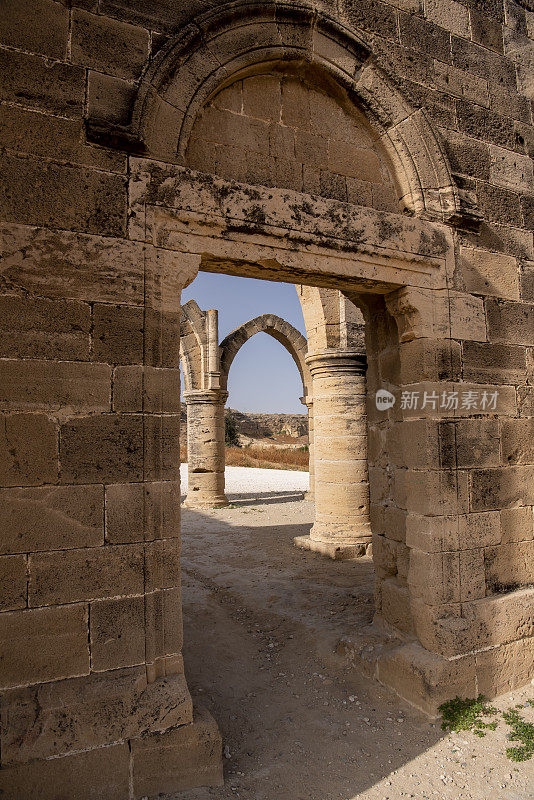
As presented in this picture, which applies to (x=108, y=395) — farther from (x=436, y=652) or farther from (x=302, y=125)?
(x=436, y=652)

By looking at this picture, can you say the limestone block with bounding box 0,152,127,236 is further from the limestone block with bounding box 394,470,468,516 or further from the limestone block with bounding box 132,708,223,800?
the limestone block with bounding box 132,708,223,800

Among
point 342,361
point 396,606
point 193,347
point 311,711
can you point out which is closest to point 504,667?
point 396,606

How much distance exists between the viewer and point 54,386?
2604 mm

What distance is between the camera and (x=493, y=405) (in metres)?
3.84

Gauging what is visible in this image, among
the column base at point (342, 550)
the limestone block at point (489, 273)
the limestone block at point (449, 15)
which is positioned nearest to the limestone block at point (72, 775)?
the limestone block at point (489, 273)

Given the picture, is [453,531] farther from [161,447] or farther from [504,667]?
[161,447]

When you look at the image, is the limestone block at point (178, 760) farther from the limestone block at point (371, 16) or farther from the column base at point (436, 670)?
the limestone block at point (371, 16)

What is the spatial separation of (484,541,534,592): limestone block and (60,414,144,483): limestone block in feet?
8.59

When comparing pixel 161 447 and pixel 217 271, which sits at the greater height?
pixel 217 271

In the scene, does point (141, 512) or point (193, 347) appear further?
point (193, 347)

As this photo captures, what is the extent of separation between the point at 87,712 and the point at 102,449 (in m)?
1.28

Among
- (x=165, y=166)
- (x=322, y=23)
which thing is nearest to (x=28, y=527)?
(x=165, y=166)

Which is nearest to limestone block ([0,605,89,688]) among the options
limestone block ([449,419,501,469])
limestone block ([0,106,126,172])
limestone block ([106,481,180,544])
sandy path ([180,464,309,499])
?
limestone block ([106,481,180,544])

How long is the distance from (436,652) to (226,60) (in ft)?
13.4
